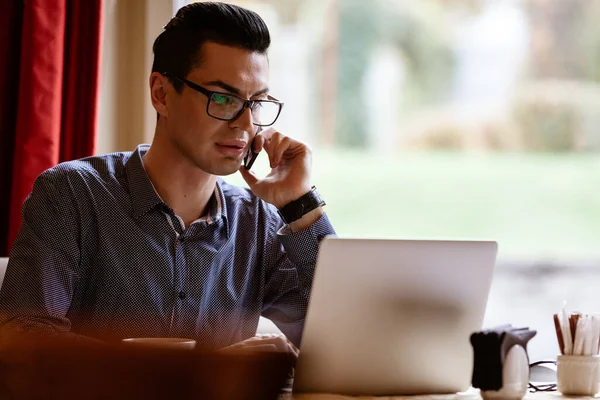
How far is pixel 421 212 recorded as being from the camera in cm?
656

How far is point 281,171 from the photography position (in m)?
1.73

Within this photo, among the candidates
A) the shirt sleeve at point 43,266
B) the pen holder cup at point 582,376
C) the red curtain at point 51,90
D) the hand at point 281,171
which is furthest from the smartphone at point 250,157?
the pen holder cup at point 582,376

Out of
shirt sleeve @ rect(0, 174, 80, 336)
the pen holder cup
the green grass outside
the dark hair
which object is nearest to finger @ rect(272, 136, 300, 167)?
the dark hair

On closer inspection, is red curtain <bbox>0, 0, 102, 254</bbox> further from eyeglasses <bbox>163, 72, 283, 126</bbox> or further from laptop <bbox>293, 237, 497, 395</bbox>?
laptop <bbox>293, 237, 497, 395</bbox>

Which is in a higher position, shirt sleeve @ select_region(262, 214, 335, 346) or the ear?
the ear

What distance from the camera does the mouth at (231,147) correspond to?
165cm

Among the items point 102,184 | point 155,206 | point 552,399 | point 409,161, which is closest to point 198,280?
point 155,206

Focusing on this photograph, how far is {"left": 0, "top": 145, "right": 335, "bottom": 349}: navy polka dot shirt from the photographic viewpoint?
1467 mm

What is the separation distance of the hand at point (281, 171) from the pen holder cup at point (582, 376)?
660 mm

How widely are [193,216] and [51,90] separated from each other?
2.08ft

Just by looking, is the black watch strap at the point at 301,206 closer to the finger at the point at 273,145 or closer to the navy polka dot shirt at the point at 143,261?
the navy polka dot shirt at the point at 143,261

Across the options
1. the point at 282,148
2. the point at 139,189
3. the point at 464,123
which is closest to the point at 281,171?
the point at 282,148

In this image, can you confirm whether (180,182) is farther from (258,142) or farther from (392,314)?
(392,314)

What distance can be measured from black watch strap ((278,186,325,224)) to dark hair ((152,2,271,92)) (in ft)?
1.18
